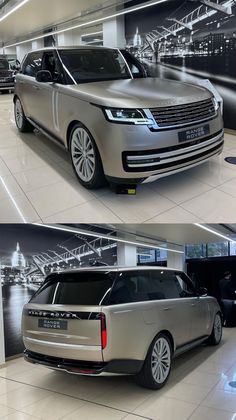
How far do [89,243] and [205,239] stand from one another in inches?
35.8

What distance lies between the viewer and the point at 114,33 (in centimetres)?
257

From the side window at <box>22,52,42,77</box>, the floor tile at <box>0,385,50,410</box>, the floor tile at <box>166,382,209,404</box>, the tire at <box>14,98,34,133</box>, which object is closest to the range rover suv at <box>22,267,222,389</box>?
the floor tile at <box>166,382,209,404</box>

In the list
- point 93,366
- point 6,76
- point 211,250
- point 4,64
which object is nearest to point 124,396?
point 93,366

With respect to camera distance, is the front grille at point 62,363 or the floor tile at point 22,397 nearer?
the front grille at point 62,363

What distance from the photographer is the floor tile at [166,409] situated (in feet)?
7.46

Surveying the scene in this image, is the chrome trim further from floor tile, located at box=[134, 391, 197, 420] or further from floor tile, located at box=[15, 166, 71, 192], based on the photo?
floor tile, located at box=[15, 166, 71, 192]

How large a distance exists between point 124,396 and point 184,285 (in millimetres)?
965

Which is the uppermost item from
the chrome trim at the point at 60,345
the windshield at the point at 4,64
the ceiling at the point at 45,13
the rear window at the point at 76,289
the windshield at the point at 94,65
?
the ceiling at the point at 45,13

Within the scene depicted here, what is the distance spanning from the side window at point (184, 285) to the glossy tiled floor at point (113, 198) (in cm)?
74

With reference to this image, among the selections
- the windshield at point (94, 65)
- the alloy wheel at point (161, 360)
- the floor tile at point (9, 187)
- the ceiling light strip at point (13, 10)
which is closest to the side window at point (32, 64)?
the windshield at point (94, 65)

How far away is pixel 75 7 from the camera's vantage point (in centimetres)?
251

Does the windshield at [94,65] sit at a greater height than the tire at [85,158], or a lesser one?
greater

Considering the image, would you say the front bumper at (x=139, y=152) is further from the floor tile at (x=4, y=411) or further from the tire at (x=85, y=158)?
the floor tile at (x=4, y=411)

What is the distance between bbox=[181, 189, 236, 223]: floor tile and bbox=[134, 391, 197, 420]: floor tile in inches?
47.0
